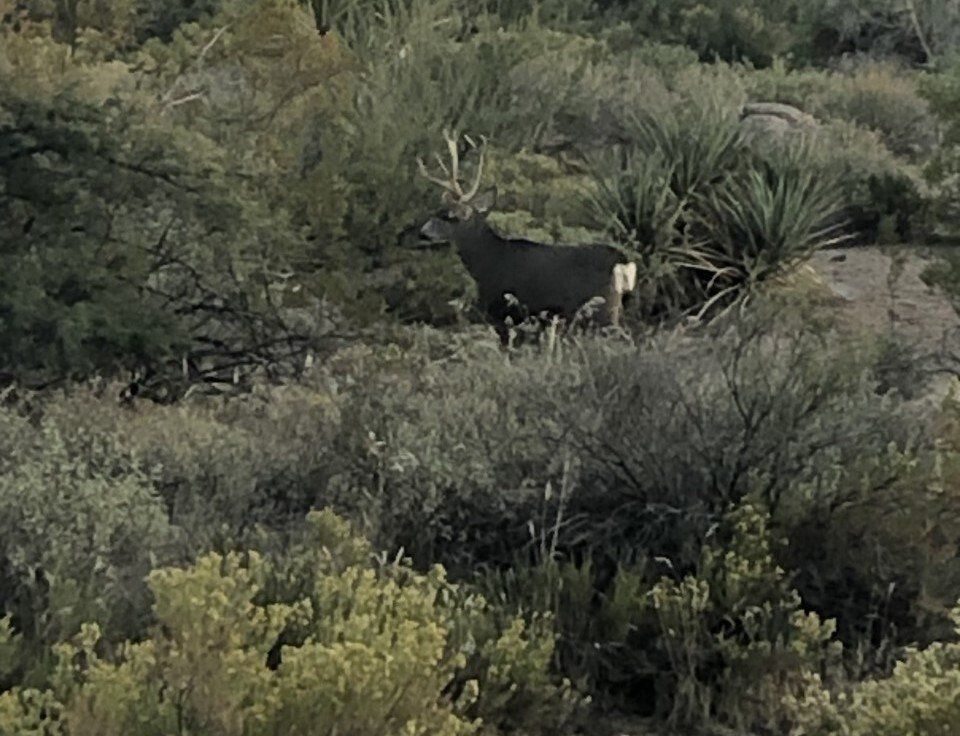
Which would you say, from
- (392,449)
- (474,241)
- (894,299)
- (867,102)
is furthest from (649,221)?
(867,102)

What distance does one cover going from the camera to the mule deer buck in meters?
8.94

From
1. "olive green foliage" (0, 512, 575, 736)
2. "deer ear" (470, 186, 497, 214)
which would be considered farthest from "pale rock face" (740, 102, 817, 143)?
"olive green foliage" (0, 512, 575, 736)

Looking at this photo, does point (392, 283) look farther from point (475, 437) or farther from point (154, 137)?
point (475, 437)

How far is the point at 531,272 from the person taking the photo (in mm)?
9117

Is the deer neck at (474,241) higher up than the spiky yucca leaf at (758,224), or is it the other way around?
the deer neck at (474,241)

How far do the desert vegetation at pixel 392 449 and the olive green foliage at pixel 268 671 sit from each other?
0.01 meters

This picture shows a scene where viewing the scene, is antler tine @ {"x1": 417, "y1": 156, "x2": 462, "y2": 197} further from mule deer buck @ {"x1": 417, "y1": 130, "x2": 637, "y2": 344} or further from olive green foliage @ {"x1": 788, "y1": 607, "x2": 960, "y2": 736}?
olive green foliage @ {"x1": 788, "y1": 607, "x2": 960, "y2": 736}

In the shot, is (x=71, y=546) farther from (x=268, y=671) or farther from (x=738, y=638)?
(x=738, y=638)

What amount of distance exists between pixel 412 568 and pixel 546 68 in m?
11.8

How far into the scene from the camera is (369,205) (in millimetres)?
9344

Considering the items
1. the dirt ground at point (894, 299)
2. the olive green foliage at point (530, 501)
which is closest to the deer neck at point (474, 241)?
the dirt ground at point (894, 299)

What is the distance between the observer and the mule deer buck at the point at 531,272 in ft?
29.3

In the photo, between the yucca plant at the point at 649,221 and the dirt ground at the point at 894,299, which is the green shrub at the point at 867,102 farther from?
the yucca plant at the point at 649,221

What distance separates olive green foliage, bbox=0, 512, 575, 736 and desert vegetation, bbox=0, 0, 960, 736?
0.01 meters
